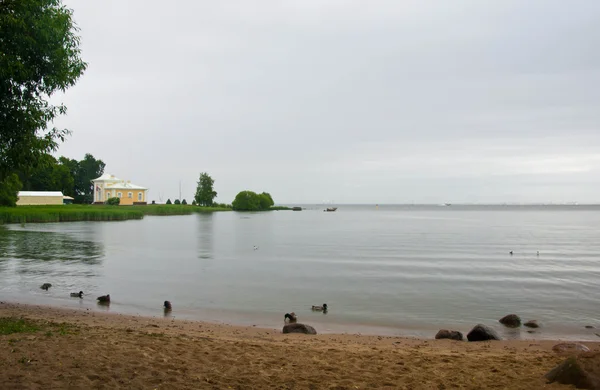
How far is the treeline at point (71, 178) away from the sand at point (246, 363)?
337ft

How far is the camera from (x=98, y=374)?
25.7ft

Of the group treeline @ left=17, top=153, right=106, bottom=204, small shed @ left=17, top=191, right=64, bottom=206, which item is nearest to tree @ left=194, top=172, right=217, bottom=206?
treeline @ left=17, top=153, right=106, bottom=204

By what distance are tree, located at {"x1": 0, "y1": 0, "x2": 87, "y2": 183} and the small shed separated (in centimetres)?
10601

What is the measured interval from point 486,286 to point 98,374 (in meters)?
21.7

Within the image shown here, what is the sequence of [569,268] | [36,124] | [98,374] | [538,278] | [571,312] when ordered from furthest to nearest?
[569,268] < [538,278] < [571,312] < [36,124] < [98,374]

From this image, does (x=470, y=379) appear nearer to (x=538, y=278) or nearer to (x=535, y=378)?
(x=535, y=378)

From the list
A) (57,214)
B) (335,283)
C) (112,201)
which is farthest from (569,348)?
(112,201)

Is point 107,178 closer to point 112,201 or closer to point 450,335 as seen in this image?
point 112,201

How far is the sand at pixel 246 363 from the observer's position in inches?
307

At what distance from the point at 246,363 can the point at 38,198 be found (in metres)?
114

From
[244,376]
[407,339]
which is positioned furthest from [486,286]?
[244,376]

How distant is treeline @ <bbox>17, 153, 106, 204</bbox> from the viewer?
371ft

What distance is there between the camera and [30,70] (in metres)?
11.7

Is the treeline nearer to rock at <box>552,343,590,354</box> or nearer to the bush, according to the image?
the bush
